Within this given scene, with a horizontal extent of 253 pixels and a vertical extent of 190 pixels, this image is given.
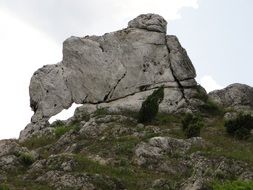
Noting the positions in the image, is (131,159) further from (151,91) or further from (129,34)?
(129,34)

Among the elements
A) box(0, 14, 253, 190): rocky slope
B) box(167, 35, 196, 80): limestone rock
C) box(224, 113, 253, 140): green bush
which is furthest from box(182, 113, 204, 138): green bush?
box(167, 35, 196, 80): limestone rock

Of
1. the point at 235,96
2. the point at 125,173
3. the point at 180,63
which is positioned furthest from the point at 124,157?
the point at 235,96

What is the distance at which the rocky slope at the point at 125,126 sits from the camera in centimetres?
3791

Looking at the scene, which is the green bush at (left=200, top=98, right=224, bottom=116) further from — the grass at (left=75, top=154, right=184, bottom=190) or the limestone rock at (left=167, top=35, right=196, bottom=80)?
the grass at (left=75, top=154, right=184, bottom=190)

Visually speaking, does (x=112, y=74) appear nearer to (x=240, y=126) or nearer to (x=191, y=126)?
(x=191, y=126)

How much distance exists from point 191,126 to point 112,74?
49.0ft

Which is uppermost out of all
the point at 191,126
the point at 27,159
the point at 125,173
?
the point at 191,126

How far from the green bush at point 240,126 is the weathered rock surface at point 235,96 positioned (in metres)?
8.96

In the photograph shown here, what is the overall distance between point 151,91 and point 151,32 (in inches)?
303

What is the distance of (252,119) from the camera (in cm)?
5128

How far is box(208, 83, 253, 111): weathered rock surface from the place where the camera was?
61241mm

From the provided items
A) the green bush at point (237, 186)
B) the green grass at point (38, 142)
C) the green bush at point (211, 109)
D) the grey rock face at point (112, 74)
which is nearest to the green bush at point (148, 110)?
the grey rock face at point (112, 74)

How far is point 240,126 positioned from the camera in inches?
1987

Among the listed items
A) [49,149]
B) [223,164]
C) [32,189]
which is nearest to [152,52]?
[49,149]
